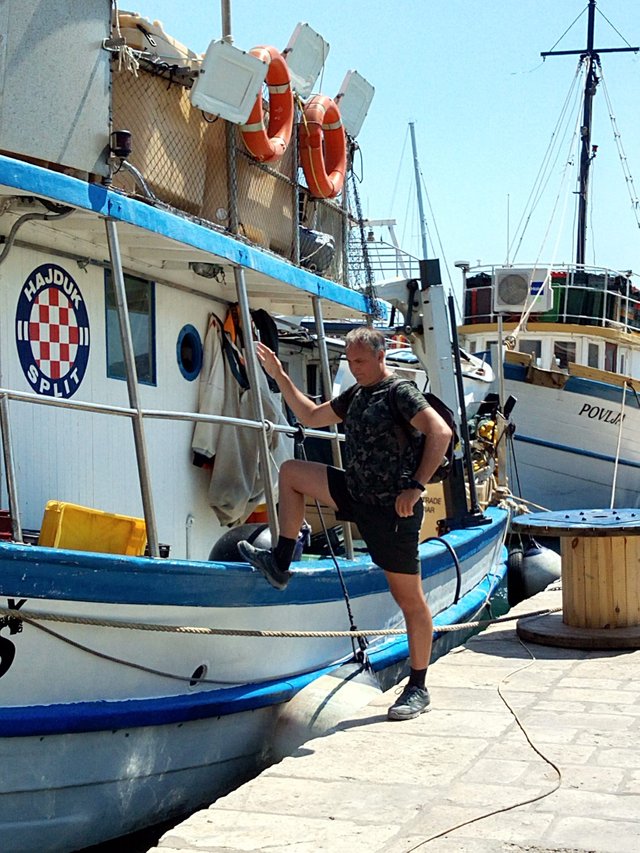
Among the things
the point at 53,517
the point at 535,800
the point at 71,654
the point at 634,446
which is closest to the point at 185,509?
the point at 53,517

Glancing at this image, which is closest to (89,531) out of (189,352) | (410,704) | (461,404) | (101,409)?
(101,409)

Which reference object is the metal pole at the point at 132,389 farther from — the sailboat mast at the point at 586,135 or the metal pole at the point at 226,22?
the sailboat mast at the point at 586,135

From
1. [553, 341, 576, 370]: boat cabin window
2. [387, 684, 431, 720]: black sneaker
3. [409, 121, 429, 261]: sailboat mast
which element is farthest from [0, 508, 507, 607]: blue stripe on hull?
[409, 121, 429, 261]: sailboat mast

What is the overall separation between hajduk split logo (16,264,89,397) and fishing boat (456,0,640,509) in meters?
13.9

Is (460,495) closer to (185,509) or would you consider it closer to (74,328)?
(185,509)

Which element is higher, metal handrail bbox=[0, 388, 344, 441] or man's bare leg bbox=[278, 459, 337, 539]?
metal handrail bbox=[0, 388, 344, 441]

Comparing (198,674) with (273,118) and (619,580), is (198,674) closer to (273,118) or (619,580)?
(619,580)

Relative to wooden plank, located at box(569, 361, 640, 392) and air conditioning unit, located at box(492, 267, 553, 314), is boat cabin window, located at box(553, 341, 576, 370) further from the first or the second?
air conditioning unit, located at box(492, 267, 553, 314)

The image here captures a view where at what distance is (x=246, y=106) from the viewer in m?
6.21

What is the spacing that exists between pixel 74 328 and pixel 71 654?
83.6 inches

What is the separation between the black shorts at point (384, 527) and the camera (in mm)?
5477

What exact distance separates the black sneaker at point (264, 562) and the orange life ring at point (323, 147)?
3137 millimetres

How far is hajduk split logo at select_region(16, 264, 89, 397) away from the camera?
19.9 ft

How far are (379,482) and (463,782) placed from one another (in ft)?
4.94
